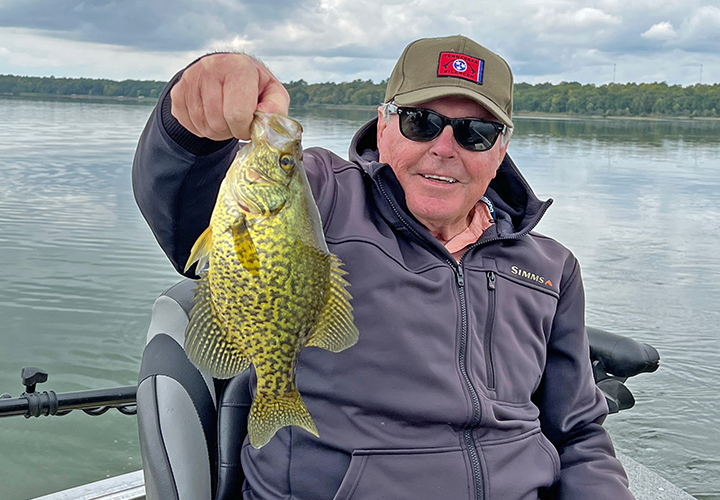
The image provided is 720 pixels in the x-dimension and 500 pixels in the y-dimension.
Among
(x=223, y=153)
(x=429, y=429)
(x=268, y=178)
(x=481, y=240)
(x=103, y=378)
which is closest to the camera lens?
(x=268, y=178)

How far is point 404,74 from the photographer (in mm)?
2510

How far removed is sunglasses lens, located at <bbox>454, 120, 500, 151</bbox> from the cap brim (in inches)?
2.1

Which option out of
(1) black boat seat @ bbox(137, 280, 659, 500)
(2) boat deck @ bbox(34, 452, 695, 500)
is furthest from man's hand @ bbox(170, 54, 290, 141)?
(2) boat deck @ bbox(34, 452, 695, 500)

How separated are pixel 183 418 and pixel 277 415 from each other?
0.46 meters

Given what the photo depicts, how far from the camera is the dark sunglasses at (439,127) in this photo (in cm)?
239

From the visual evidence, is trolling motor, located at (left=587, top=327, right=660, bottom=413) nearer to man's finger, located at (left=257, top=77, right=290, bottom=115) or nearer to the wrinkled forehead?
the wrinkled forehead

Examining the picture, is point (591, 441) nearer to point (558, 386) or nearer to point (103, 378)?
point (558, 386)

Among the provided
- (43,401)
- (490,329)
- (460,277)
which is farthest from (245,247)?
(43,401)

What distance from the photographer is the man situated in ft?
6.72

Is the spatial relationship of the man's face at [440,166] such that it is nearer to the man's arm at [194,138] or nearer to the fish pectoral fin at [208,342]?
the man's arm at [194,138]

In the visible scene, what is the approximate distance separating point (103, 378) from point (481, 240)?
5221 mm

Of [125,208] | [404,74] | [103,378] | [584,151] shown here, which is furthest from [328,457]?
[584,151]

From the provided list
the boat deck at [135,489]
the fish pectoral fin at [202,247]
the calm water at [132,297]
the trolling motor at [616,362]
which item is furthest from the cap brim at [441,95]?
the calm water at [132,297]

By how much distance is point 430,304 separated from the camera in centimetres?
222
